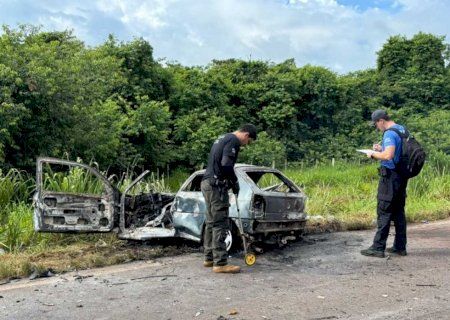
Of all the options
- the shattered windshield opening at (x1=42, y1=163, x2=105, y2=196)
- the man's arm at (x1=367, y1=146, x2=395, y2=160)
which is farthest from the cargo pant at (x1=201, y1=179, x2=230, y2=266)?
the shattered windshield opening at (x1=42, y1=163, x2=105, y2=196)

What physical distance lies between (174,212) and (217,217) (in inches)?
55.2

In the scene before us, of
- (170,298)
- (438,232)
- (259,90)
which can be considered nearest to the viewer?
(170,298)

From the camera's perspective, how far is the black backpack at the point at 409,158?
23.8ft

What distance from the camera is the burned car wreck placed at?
7.44 m

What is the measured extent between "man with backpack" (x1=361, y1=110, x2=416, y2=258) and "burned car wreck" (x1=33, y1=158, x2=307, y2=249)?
4.11ft

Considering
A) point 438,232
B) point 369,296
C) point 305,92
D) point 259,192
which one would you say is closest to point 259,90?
point 305,92

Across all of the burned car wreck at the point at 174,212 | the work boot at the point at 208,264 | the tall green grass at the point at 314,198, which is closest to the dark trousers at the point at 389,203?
the burned car wreck at the point at 174,212

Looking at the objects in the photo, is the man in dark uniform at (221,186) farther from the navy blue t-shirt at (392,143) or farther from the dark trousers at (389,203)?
the dark trousers at (389,203)

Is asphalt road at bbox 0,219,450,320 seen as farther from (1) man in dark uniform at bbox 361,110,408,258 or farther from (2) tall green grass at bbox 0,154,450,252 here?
(2) tall green grass at bbox 0,154,450,252

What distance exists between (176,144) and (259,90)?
6987 mm

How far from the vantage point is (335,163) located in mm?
24516

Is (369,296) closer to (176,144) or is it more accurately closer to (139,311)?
(139,311)

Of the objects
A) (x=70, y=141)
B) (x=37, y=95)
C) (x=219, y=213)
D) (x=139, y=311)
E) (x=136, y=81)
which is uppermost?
(x=136, y=81)

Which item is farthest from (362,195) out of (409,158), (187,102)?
(187,102)
